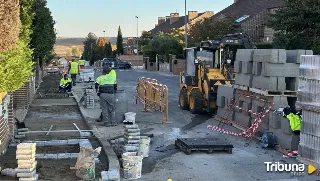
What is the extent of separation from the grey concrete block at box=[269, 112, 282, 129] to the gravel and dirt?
413cm

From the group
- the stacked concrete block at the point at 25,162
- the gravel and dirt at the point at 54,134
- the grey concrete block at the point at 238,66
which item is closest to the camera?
the stacked concrete block at the point at 25,162

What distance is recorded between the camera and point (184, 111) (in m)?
18.0

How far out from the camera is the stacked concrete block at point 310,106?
9.49 m

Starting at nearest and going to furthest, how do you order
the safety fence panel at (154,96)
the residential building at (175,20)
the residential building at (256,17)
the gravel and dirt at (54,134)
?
1. the gravel and dirt at (54,134)
2. the safety fence panel at (154,96)
3. the residential building at (256,17)
4. the residential building at (175,20)

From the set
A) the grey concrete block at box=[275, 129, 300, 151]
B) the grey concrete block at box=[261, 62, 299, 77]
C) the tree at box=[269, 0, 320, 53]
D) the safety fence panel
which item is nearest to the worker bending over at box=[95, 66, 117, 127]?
the safety fence panel

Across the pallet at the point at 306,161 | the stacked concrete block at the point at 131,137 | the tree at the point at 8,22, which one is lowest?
the pallet at the point at 306,161

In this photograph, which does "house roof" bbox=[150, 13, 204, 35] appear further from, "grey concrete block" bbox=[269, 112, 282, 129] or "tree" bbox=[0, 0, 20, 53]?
"tree" bbox=[0, 0, 20, 53]

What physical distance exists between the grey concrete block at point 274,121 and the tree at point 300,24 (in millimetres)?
11027

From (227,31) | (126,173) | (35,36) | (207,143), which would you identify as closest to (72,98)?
(35,36)

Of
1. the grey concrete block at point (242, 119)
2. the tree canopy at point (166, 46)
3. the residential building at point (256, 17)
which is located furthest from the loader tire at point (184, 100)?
the tree canopy at point (166, 46)

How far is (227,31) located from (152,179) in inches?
1333

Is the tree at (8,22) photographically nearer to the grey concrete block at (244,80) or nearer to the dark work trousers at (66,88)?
the grey concrete block at (244,80)

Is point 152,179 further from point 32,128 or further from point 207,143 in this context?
point 32,128

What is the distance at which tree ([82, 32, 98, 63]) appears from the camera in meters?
93.2
